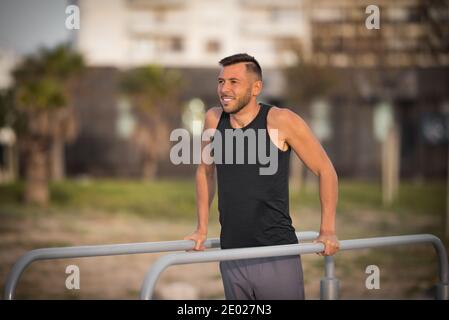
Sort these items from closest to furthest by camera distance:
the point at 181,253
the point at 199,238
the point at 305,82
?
the point at 181,253 → the point at 199,238 → the point at 305,82

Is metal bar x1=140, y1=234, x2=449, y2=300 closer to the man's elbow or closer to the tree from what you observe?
the man's elbow

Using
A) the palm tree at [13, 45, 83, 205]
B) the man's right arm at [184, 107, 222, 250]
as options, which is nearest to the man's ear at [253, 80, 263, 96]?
the man's right arm at [184, 107, 222, 250]

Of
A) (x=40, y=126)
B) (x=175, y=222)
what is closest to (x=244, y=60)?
(x=175, y=222)

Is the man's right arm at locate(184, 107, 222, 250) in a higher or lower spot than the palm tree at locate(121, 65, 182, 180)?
lower

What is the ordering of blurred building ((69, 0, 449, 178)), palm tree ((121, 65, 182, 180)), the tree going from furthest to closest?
1. blurred building ((69, 0, 449, 178))
2. palm tree ((121, 65, 182, 180))
3. the tree

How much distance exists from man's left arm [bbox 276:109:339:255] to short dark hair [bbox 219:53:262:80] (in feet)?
0.72

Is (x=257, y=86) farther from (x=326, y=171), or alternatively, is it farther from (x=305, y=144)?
(x=326, y=171)

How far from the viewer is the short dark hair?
10.9 feet

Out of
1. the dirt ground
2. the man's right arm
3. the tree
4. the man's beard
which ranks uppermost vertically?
the tree

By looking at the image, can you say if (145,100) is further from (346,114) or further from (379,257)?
(379,257)

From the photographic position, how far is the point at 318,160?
11.0 ft

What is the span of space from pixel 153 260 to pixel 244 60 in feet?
34.9

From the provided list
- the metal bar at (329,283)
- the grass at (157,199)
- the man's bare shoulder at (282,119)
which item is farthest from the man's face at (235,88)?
the grass at (157,199)

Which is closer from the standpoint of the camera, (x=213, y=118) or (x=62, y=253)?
(x=62, y=253)
